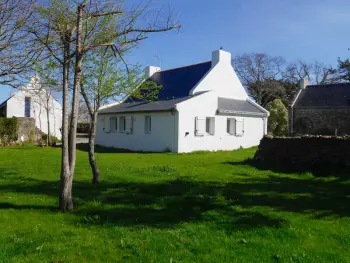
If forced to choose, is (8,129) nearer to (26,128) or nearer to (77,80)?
(26,128)

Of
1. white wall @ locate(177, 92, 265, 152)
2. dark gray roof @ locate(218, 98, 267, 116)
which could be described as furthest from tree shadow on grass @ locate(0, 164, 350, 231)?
dark gray roof @ locate(218, 98, 267, 116)

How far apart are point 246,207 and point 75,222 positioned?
11.1ft

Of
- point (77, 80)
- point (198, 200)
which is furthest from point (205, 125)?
point (77, 80)

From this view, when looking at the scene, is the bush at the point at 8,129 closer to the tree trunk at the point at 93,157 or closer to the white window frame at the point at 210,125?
the white window frame at the point at 210,125

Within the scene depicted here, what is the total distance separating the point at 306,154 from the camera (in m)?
12.9

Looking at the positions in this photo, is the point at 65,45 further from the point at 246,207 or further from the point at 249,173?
the point at 249,173

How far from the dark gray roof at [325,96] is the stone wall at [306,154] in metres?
21.2

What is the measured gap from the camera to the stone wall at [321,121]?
31797 millimetres

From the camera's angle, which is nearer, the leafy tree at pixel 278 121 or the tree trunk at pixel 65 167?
the tree trunk at pixel 65 167

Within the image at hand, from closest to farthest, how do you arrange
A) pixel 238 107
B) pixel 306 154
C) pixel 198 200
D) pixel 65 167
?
pixel 65 167 < pixel 198 200 < pixel 306 154 < pixel 238 107

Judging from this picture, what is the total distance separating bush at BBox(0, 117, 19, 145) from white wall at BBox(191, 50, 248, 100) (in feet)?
45.2

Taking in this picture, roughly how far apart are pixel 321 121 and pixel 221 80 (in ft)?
42.7

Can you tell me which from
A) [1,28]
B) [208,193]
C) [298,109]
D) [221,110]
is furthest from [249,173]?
[298,109]

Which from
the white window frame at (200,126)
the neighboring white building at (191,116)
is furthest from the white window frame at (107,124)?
the white window frame at (200,126)
